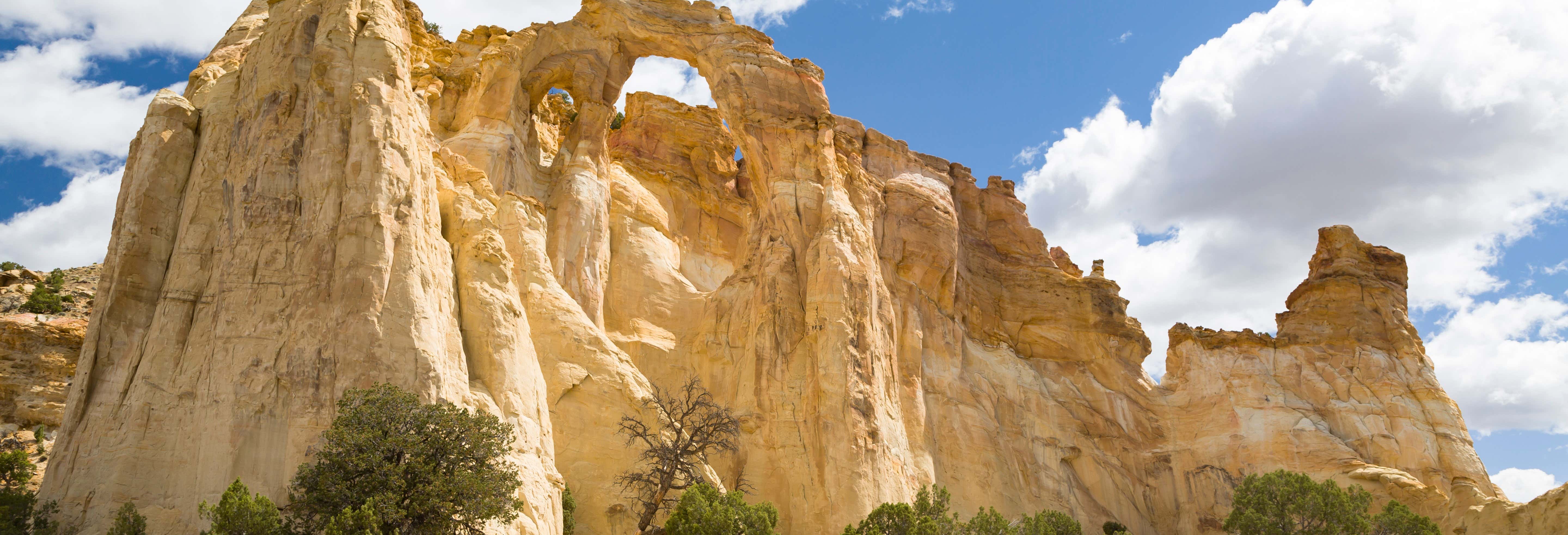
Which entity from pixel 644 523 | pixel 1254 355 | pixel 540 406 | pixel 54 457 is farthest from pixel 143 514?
pixel 1254 355

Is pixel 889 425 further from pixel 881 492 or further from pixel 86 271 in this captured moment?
pixel 86 271

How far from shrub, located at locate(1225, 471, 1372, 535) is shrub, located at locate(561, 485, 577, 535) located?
19.7 metres

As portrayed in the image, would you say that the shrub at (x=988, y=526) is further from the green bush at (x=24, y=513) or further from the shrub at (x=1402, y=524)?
the green bush at (x=24, y=513)

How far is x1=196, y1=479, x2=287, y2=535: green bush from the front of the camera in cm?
1966

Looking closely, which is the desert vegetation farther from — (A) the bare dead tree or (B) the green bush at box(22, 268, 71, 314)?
(B) the green bush at box(22, 268, 71, 314)

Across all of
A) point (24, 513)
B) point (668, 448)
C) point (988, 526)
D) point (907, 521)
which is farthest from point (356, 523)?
point (988, 526)

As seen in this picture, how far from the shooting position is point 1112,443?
146 feet

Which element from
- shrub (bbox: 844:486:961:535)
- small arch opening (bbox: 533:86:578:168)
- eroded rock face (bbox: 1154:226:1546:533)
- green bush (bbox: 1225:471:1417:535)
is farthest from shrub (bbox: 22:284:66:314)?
eroded rock face (bbox: 1154:226:1546:533)

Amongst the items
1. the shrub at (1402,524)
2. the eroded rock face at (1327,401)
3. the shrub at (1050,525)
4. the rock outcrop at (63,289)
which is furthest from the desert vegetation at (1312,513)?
the rock outcrop at (63,289)

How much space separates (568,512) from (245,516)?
8.24 m

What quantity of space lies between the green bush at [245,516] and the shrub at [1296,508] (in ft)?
86.5

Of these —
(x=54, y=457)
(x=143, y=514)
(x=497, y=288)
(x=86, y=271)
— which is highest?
(x=86, y=271)

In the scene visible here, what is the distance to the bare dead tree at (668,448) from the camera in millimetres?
28312

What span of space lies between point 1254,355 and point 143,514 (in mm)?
41230
